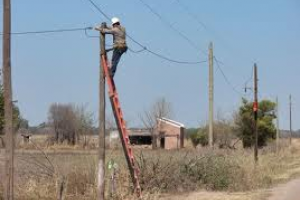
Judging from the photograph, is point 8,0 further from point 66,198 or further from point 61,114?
point 61,114

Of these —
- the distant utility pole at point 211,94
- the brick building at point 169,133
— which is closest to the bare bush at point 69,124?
the brick building at point 169,133

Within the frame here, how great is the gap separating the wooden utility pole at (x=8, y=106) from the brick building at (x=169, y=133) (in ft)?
266

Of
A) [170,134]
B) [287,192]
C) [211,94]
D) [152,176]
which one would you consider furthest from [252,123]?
[152,176]

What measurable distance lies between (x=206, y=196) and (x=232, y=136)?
6257 cm

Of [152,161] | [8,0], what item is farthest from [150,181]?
[8,0]

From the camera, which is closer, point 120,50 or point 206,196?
point 120,50

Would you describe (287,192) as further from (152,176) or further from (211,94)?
(211,94)

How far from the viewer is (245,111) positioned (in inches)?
2968

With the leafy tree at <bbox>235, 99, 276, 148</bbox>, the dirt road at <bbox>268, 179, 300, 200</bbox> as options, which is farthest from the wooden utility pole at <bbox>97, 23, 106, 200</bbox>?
the leafy tree at <bbox>235, 99, 276, 148</bbox>

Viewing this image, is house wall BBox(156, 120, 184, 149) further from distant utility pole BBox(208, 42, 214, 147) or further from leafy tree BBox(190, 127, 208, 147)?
distant utility pole BBox(208, 42, 214, 147)

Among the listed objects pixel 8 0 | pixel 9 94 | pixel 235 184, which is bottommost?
pixel 235 184

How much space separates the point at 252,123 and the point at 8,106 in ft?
199

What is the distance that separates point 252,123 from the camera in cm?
7425

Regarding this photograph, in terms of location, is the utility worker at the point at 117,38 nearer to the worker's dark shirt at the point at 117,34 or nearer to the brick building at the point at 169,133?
the worker's dark shirt at the point at 117,34
